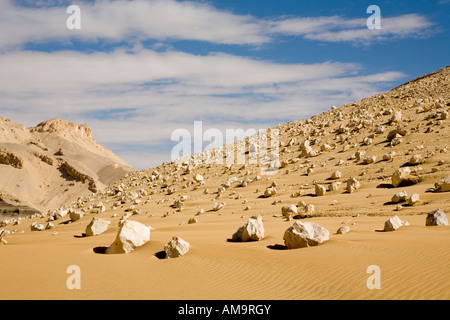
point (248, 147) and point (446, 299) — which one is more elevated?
point (248, 147)

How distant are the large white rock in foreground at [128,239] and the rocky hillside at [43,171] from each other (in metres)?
34.0

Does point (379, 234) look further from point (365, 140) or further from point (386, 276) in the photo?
point (365, 140)

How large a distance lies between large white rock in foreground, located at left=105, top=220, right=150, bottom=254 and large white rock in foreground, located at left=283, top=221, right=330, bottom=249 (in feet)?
8.17

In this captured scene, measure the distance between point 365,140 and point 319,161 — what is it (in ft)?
6.76

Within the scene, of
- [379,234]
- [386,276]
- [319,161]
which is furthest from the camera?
[319,161]

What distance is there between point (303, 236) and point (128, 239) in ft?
9.56

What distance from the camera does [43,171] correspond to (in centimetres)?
4869

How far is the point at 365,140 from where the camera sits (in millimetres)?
14570

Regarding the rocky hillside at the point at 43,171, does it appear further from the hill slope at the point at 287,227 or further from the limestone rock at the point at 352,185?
the limestone rock at the point at 352,185

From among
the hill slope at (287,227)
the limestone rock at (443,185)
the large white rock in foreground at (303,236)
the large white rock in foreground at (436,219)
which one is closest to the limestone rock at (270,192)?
the hill slope at (287,227)

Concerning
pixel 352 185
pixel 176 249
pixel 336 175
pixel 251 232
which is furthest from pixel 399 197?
pixel 176 249

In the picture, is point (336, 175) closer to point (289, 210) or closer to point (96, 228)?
point (289, 210)

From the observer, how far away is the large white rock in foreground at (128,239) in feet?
20.6
